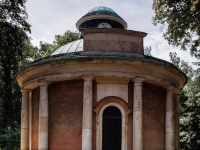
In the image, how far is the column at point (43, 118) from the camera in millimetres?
14891

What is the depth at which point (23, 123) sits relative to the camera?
693 inches

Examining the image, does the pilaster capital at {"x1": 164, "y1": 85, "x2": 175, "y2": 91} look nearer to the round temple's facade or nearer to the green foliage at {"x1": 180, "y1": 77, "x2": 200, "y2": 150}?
the round temple's facade

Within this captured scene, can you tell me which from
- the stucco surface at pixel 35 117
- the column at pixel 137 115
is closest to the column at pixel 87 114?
the column at pixel 137 115

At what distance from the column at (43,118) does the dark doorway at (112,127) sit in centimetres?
264

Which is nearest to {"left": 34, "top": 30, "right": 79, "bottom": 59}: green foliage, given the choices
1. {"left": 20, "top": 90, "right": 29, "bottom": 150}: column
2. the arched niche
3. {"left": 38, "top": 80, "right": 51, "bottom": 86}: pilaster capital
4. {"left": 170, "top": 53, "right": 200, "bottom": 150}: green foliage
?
{"left": 170, "top": 53, "right": 200, "bottom": 150}: green foliage

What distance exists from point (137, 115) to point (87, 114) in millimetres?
2179

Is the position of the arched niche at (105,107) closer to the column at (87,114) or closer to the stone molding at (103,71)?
the column at (87,114)

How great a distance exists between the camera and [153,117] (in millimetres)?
15641

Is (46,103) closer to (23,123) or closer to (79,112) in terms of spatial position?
(79,112)

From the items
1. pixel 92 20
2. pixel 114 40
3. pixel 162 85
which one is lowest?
pixel 162 85

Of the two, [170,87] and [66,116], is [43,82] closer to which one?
[66,116]

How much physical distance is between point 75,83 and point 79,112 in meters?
1.35

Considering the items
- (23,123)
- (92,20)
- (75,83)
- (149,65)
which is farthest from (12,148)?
(149,65)

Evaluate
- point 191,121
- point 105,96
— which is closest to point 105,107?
point 105,96
